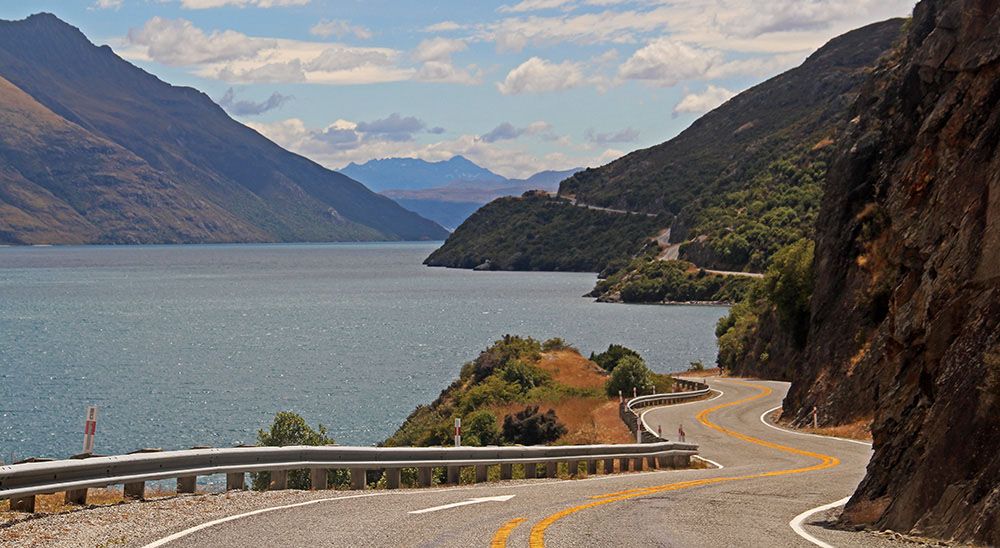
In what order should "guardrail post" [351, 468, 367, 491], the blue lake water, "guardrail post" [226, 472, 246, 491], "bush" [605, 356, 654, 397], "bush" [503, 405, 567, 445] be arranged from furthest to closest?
"bush" [605, 356, 654, 397] < the blue lake water < "bush" [503, 405, 567, 445] < "guardrail post" [351, 468, 367, 491] < "guardrail post" [226, 472, 246, 491]

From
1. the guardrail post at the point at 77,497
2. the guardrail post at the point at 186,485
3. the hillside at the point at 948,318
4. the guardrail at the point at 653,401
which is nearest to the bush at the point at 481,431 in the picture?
the guardrail at the point at 653,401

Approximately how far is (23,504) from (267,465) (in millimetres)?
4099

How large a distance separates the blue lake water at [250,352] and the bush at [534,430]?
39.8ft

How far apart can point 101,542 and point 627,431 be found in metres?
33.1

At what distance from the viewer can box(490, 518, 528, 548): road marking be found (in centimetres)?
1241

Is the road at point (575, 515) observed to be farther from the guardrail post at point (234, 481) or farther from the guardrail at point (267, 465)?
the guardrail post at point (234, 481)

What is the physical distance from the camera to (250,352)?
96.9 m

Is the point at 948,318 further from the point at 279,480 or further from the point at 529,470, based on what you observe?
the point at 529,470

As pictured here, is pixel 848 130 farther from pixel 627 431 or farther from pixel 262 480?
pixel 262 480

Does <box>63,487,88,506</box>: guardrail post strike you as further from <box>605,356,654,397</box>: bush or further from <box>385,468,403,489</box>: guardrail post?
<box>605,356,654,397</box>: bush

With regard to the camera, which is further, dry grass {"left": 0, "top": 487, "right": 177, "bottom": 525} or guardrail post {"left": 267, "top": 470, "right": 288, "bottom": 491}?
guardrail post {"left": 267, "top": 470, "right": 288, "bottom": 491}

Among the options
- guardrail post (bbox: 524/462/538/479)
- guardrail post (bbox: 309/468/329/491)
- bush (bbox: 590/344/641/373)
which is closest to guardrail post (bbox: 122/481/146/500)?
guardrail post (bbox: 309/468/329/491)

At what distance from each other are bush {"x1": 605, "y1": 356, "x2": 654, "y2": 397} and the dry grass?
4633 cm

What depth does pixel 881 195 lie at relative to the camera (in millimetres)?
43344
